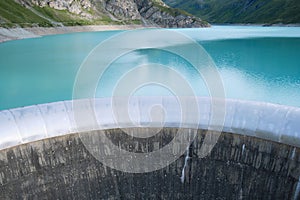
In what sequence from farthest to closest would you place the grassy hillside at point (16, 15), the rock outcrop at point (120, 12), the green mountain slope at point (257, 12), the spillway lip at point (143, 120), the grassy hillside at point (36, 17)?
the green mountain slope at point (257, 12)
the rock outcrop at point (120, 12)
the grassy hillside at point (36, 17)
the grassy hillside at point (16, 15)
the spillway lip at point (143, 120)

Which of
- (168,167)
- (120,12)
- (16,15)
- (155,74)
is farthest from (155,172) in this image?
(120,12)

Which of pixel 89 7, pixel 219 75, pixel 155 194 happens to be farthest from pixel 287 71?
pixel 89 7

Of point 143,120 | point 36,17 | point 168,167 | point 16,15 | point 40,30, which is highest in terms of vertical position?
point 16,15

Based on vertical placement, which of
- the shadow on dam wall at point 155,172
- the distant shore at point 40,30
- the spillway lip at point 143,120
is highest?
the spillway lip at point 143,120

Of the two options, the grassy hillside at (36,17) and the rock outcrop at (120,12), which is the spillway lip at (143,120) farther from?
the rock outcrop at (120,12)

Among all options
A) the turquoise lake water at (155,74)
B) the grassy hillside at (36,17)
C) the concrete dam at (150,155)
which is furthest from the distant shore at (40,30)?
the concrete dam at (150,155)

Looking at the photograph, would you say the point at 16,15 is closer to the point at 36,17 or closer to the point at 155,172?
the point at 36,17
